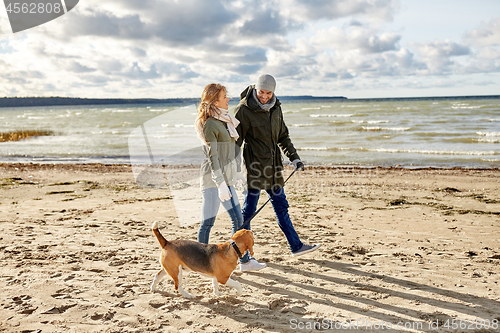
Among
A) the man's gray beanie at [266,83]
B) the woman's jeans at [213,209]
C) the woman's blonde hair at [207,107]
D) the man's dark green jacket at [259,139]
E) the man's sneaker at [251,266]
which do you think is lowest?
the man's sneaker at [251,266]

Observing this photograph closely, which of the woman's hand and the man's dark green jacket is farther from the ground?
the man's dark green jacket

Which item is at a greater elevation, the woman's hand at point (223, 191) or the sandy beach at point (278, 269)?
the woman's hand at point (223, 191)

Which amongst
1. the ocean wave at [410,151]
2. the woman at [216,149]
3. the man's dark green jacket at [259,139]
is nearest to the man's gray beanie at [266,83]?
the man's dark green jacket at [259,139]

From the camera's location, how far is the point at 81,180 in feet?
35.6

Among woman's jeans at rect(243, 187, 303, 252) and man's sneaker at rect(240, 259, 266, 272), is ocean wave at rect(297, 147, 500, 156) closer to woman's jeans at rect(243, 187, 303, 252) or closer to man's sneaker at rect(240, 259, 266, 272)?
woman's jeans at rect(243, 187, 303, 252)

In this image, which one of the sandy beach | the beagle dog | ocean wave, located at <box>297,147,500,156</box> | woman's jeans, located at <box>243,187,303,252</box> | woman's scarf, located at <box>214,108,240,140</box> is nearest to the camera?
the sandy beach

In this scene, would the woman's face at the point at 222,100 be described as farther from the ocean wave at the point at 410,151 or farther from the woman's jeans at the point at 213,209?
the ocean wave at the point at 410,151

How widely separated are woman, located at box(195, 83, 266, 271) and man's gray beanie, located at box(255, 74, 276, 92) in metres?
0.44

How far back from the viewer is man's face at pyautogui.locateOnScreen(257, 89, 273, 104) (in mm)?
3922

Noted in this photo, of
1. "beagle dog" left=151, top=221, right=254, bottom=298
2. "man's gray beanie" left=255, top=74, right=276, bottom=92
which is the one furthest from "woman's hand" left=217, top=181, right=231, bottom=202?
"man's gray beanie" left=255, top=74, right=276, bottom=92

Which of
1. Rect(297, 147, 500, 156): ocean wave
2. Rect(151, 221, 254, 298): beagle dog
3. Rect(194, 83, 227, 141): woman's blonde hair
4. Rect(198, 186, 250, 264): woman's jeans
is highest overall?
Rect(194, 83, 227, 141): woman's blonde hair

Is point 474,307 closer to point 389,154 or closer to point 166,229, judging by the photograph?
point 166,229

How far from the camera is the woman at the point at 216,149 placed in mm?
3523

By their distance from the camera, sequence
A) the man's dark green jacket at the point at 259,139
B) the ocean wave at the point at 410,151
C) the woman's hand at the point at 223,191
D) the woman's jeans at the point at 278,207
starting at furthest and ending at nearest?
the ocean wave at the point at 410,151, the woman's jeans at the point at 278,207, the man's dark green jacket at the point at 259,139, the woman's hand at the point at 223,191
